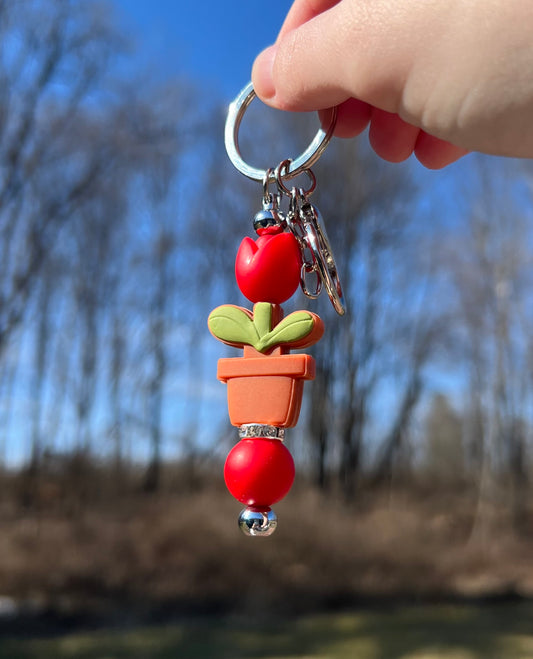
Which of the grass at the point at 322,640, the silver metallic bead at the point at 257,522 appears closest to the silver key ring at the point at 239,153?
the silver metallic bead at the point at 257,522

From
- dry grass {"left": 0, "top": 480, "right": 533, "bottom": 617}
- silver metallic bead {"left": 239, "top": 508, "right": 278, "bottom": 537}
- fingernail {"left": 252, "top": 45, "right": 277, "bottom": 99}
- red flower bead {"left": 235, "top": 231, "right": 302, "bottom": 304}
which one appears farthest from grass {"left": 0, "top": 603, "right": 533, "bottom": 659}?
fingernail {"left": 252, "top": 45, "right": 277, "bottom": 99}

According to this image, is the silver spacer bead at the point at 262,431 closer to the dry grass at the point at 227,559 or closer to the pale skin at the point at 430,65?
the pale skin at the point at 430,65

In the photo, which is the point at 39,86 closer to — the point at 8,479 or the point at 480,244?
the point at 8,479

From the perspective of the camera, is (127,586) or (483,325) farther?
(483,325)

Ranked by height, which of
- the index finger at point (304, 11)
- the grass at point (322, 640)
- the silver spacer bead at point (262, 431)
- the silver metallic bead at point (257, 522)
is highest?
the index finger at point (304, 11)

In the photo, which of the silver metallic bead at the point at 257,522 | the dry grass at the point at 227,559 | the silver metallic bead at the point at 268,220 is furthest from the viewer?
the dry grass at the point at 227,559

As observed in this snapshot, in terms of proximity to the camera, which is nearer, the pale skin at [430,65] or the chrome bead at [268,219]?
the pale skin at [430,65]

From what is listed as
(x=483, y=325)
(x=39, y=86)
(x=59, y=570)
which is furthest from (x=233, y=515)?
(x=39, y=86)

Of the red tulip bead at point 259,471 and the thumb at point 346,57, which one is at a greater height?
the thumb at point 346,57
